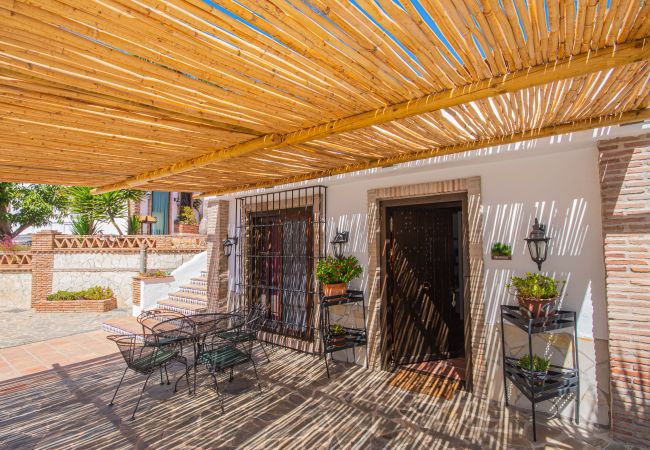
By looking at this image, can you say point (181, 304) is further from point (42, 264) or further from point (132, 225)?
point (132, 225)

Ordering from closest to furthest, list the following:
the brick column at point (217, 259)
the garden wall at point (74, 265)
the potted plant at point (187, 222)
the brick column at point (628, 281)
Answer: the brick column at point (628, 281) < the brick column at point (217, 259) < the garden wall at point (74, 265) < the potted plant at point (187, 222)

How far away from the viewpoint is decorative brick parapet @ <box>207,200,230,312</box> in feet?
22.3

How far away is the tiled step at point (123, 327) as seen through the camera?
261 inches

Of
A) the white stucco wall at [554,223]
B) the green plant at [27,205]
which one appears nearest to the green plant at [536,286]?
the white stucco wall at [554,223]

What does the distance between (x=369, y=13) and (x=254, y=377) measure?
4.43m

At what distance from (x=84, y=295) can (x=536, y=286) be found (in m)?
10.4

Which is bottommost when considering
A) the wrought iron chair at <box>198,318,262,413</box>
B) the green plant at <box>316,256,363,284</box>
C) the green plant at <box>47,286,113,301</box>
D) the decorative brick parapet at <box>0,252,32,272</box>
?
the green plant at <box>47,286,113,301</box>

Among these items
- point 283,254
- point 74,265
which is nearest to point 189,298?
point 283,254

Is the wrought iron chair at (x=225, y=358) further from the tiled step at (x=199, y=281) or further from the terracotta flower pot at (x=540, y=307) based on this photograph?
the tiled step at (x=199, y=281)

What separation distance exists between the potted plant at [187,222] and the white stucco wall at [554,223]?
1105cm

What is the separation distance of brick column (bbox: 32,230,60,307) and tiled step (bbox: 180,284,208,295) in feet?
14.0

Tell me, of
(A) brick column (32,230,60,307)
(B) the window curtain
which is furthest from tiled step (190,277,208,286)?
(B) the window curtain

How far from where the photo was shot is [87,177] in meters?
4.62

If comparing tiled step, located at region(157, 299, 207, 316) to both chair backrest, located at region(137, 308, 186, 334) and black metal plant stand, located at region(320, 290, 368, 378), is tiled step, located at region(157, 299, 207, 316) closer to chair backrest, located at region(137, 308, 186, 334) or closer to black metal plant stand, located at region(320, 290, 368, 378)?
chair backrest, located at region(137, 308, 186, 334)
